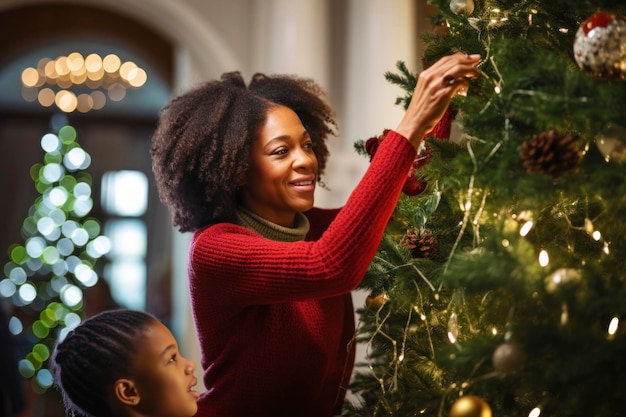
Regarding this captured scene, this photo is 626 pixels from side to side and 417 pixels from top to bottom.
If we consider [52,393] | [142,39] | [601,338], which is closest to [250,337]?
[601,338]

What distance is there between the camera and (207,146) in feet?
5.47

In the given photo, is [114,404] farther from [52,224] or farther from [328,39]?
[52,224]

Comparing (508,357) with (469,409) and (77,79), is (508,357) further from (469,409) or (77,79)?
(77,79)

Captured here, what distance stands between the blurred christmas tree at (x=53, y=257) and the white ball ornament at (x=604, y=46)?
457cm

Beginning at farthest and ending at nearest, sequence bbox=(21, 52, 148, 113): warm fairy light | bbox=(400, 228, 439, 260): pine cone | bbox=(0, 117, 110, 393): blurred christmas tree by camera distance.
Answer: bbox=(21, 52, 148, 113): warm fairy light, bbox=(0, 117, 110, 393): blurred christmas tree, bbox=(400, 228, 439, 260): pine cone

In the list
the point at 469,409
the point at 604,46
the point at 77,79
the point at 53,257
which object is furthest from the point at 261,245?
the point at 77,79

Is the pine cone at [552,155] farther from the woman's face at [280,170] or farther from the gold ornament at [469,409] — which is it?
the woman's face at [280,170]

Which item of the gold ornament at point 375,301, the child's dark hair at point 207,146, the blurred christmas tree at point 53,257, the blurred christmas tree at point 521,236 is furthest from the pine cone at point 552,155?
the blurred christmas tree at point 53,257

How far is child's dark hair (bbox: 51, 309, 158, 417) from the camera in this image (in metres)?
1.48

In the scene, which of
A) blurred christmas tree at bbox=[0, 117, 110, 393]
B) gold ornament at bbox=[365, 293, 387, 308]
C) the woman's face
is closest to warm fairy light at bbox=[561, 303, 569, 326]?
gold ornament at bbox=[365, 293, 387, 308]

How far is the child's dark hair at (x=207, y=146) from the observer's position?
1.65m

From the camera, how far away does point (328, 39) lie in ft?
12.5

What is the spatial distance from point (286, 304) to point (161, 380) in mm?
270

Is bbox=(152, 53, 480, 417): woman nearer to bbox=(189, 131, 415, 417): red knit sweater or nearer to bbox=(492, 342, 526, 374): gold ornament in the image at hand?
bbox=(189, 131, 415, 417): red knit sweater
